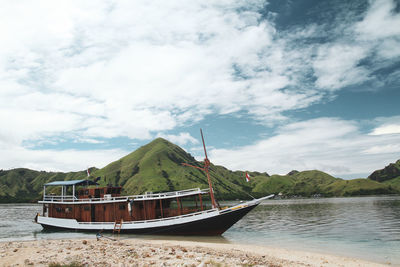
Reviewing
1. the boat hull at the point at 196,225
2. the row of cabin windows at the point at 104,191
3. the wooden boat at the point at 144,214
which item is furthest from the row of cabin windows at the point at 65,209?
the boat hull at the point at 196,225

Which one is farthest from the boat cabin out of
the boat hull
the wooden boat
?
the boat hull

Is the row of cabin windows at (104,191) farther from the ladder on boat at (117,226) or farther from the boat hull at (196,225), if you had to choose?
the boat hull at (196,225)

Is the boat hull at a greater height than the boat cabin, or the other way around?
the boat cabin

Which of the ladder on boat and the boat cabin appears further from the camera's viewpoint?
the ladder on boat

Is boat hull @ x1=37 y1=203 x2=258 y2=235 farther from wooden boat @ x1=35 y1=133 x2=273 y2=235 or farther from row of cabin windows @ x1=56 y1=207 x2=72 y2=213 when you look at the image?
row of cabin windows @ x1=56 y1=207 x2=72 y2=213

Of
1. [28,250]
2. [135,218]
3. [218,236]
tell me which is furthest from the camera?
[135,218]

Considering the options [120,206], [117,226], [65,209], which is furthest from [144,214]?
[65,209]

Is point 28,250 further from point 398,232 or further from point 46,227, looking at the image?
point 398,232

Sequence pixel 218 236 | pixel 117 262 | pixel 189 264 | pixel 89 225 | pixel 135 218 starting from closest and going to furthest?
1. pixel 189 264
2. pixel 117 262
3. pixel 218 236
4. pixel 135 218
5. pixel 89 225

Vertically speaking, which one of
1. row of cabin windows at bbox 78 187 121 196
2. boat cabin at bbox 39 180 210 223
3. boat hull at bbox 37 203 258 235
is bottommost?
boat hull at bbox 37 203 258 235

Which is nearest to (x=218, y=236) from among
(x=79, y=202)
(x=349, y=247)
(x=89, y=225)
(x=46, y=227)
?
(x=349, y=247)

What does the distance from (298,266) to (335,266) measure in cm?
292

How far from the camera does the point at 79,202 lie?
118 ft

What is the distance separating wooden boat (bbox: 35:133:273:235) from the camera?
28.3 meters
